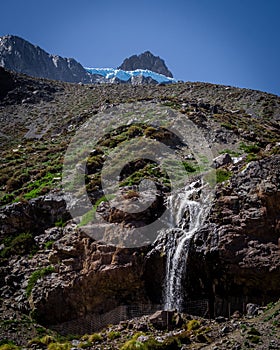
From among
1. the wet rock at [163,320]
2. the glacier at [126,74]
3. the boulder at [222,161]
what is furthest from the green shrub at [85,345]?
the glacier at [126,74]

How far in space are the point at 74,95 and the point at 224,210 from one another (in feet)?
167

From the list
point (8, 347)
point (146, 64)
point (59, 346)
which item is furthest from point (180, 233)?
point (146, 64)

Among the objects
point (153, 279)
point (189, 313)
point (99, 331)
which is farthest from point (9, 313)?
point (189, 313)

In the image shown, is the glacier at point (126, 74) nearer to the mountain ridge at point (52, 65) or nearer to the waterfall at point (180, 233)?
the mountain ridge at point (52, 65)

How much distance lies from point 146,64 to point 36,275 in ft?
521

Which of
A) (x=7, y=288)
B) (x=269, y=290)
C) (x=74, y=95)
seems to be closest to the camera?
(x=269, y=290)

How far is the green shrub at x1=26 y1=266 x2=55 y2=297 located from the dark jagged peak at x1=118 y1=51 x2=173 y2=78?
15658 cm

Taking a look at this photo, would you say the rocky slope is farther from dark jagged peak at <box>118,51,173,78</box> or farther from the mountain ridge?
dark jagged peak at <box>118,51,173,78</box>

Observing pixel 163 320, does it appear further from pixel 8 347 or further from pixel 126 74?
pixel 126 74

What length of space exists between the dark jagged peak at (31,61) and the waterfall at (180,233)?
114325 millimetres

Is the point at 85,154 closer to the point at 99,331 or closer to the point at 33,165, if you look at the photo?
the point at 33,165

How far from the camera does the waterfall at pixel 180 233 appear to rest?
16.2 meters

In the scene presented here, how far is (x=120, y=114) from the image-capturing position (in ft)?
136

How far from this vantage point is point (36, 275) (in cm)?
1838
